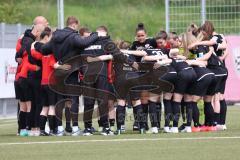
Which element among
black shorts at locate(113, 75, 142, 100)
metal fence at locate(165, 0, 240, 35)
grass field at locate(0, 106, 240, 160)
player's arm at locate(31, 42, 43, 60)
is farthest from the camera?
metal fence at locate(165, 0, 240, 35)

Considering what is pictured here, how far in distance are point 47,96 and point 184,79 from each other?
273cm

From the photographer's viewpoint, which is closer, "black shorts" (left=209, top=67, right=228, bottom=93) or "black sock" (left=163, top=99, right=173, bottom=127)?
"black sock" (left=163, top=99, right=173, bottom=127)

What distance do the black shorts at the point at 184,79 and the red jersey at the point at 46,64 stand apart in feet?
8.18

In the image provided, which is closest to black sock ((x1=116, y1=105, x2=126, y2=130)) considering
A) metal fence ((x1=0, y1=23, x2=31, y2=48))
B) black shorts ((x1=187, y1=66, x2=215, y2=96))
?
black shorts ((x1=187, y1=66, x2=215, y2=96))

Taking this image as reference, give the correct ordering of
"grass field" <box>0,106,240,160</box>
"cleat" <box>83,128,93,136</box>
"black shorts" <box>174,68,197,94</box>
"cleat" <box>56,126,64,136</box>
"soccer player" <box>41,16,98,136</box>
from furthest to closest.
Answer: "black shorts" <box>174,68,197,94</box> < "cleat" <box>56,126,64,136</box> < "cleat" <box>83,128,93,136</box> < "soccer player" <box>41,16,98,136</box> < "grass field" <box>0,106,240,160</box>

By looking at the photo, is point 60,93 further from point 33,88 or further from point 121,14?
point 121,14

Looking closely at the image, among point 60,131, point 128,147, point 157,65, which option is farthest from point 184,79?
point 128,147

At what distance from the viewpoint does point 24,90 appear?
64.6ft

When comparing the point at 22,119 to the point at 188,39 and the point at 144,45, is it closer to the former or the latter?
the point at 144,45

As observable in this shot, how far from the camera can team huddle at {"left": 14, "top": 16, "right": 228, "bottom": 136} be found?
752 inches

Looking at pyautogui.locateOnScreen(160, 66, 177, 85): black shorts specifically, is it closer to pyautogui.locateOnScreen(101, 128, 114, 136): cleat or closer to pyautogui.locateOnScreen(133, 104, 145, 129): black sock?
pyautogui.locateOnScreen(133, 104, 145, 129): black sock

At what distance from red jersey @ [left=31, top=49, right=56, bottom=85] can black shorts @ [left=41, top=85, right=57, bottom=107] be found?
14 cm

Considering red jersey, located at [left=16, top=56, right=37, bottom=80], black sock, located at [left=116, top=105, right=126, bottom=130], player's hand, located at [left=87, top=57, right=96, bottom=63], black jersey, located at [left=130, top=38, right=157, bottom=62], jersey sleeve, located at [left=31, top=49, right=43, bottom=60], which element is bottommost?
black sock, located at [left=116, top=105, right=126, bottom=130]

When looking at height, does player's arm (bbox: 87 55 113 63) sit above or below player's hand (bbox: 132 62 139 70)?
above
